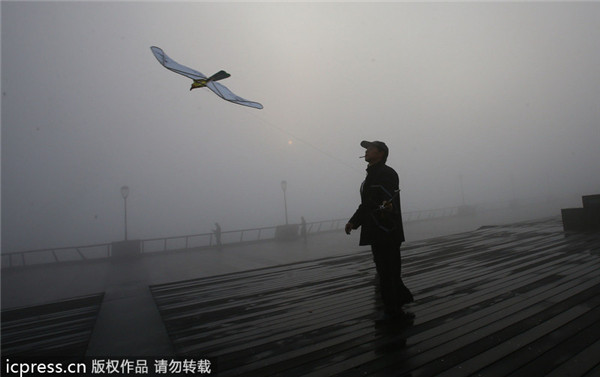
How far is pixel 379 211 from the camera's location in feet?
11.3

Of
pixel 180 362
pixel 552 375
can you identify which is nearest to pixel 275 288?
pixel 180 362

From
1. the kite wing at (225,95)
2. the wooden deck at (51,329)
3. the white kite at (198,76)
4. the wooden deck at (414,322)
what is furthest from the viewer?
the kite wing at (225,95)

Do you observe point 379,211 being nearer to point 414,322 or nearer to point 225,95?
point 414,322

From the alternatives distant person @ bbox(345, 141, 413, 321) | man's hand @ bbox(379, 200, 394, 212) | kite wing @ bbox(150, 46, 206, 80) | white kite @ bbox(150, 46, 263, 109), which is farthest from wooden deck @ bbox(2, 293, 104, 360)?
kite wing @ bbox(150, 46, 206, 80)

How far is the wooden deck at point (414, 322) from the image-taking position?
7.83ft

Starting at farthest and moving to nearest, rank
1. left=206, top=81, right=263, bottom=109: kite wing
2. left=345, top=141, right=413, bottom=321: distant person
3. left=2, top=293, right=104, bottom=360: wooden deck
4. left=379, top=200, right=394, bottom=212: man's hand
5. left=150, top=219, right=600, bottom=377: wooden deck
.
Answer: left=206, top=81, right=263, bottom=109: kite wing → left=345, top=141, right=413, bottom=321: distant person → left=379, top=200, right=394, bottom=212: man's hand → left=2, top=293, right=104, bottom=360: wooden deck → left=150, top=219, right=600, bottom=377: wooden deck

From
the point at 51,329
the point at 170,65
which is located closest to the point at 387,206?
the point at 51,329

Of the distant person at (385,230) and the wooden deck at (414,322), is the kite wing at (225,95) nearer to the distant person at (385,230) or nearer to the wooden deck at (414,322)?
the distant person at (385,230)

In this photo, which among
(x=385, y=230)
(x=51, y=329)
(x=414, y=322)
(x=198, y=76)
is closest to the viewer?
(x=414, y=322)

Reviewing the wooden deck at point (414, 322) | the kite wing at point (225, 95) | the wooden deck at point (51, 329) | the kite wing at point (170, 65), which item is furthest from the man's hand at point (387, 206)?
the kite wing at point (170, 65)

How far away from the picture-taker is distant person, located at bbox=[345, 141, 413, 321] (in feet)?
11.4

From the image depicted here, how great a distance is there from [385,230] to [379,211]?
0.76ft

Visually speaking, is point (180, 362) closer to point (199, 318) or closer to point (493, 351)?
point (199, 318)

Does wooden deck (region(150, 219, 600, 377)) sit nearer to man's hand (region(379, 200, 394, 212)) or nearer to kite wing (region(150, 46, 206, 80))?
man's hand (region(379, 200, 394, 212))
